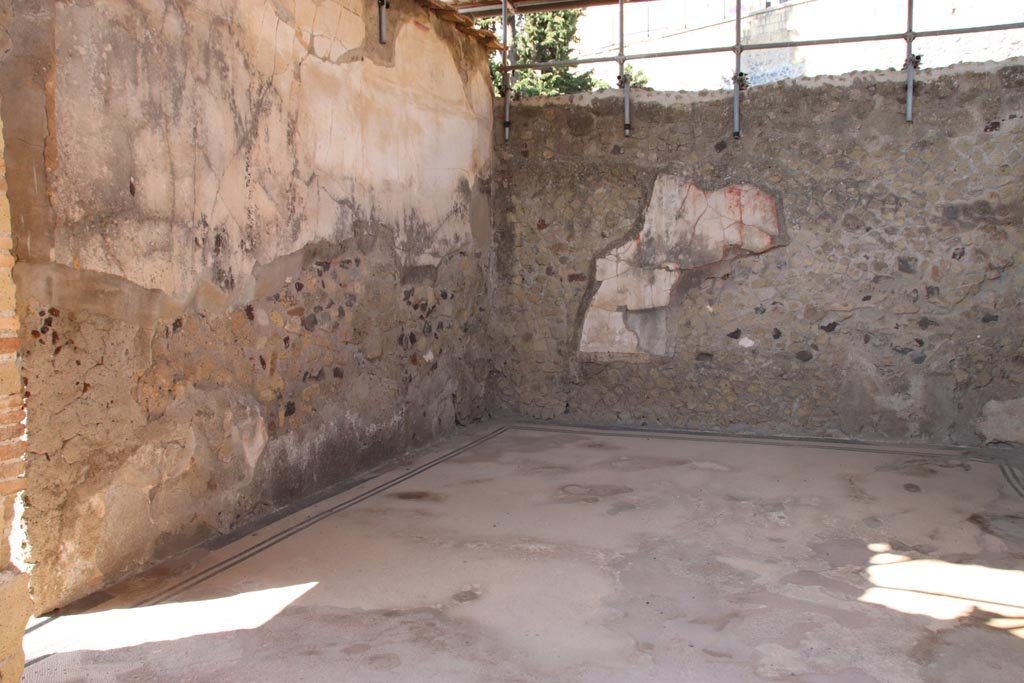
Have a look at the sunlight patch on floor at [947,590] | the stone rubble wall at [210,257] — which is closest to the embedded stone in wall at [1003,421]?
the sunlight patch on floor at [947,590]

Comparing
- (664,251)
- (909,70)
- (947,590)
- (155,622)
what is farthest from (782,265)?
(155,622)

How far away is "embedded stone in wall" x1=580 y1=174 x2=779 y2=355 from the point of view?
14.7ft

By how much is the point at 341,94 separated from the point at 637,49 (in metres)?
12.9

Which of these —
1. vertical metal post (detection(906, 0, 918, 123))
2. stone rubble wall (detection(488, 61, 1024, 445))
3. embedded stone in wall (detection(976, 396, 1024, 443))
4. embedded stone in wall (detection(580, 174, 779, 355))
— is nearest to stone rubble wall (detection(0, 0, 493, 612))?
stone rubble wall (detection(488, 61, 1024, 445))

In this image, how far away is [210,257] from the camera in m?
2.74

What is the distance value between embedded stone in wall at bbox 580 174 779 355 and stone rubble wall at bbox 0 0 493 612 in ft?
3.52

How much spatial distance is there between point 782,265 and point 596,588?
2.64m

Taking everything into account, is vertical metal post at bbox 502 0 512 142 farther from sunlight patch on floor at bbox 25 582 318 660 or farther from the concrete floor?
sunlight patch on floor at bbox 25 582 318 660

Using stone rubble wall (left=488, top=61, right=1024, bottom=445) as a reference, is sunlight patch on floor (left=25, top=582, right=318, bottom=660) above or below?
below

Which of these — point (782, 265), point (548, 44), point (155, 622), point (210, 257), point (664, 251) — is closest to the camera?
Answer: point (155, 622)

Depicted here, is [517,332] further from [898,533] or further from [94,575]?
[94,575]

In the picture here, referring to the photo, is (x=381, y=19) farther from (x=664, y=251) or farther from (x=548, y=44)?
(x=548, y=44)

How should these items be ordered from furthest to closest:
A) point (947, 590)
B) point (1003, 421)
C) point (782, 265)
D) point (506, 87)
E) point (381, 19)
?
point (506, 87) → point (782, 265) → point (1003, 421) → point (381, 19) → point (947, 590)

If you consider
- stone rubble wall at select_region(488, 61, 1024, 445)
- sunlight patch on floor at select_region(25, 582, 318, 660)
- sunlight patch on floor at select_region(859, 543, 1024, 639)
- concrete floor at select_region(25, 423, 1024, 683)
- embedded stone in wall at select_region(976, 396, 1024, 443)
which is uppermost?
stone rubble wall at select_region(488, 61, 1024, 445)
